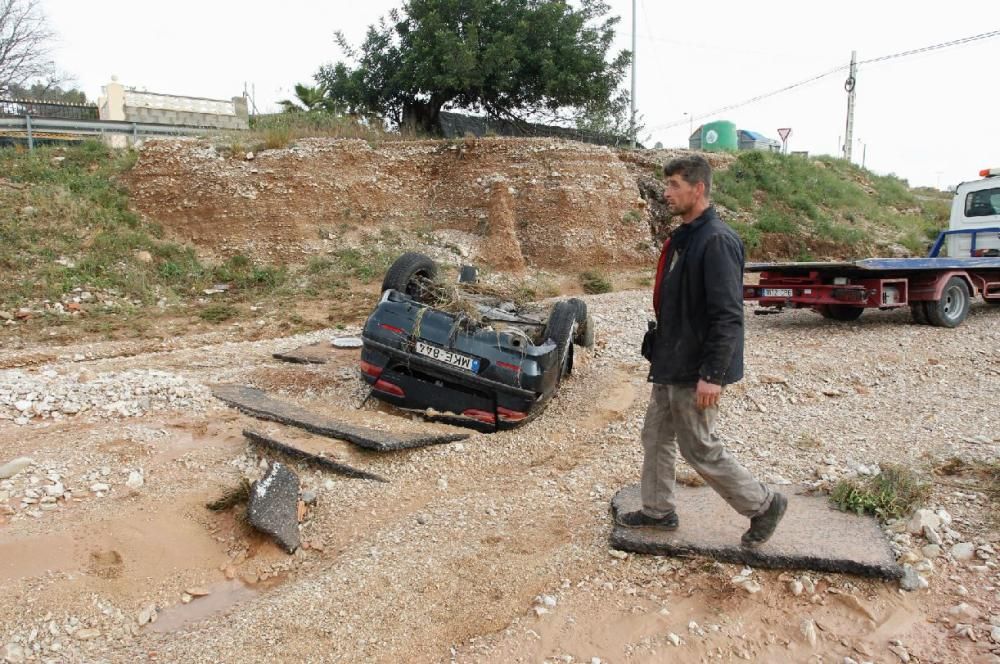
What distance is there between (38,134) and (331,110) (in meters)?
7.90

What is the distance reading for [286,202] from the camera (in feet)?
52.0

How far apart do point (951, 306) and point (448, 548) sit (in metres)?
9.56

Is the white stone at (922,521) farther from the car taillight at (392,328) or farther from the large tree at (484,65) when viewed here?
the large tree at (484,65)

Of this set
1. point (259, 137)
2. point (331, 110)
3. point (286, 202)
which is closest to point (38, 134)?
point (259, 137)

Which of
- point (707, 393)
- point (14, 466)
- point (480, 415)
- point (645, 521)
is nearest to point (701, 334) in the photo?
point (707, 393)

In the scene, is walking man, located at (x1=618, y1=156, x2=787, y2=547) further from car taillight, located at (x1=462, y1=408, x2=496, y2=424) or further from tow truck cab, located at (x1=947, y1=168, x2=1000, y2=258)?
tow truck cab, located at (x1=947, y1=168, x2=1000, y2=258)

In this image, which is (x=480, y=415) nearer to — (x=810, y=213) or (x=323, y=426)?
(x=323, y=426)

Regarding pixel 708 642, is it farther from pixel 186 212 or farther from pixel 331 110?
pixel 331 110

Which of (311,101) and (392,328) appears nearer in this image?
(392,328)

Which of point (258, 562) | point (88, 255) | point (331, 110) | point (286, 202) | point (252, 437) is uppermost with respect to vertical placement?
point (331, 110)

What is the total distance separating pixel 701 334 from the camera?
3354 mm

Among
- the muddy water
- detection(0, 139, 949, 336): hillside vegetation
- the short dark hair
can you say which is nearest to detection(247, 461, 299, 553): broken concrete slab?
the muddy water

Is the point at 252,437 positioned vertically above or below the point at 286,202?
below

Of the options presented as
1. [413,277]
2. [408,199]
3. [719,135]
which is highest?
[719,135]
